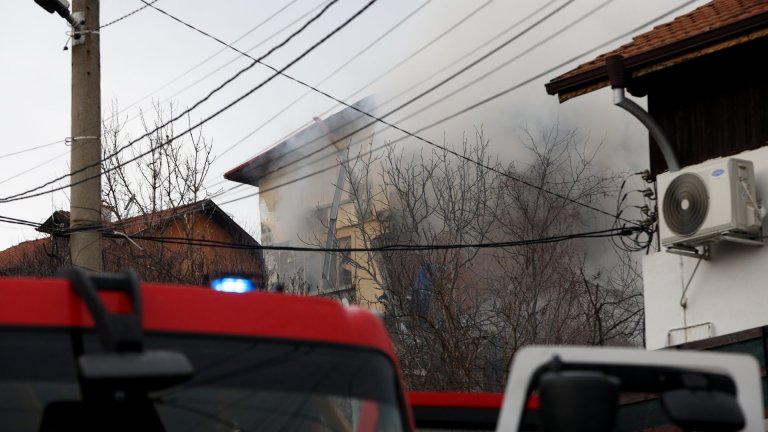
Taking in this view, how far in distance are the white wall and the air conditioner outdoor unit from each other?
0.14m

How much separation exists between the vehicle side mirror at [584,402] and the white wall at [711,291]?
8.70 m

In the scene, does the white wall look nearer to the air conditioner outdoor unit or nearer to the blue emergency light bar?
the air conditioner outdoor unit

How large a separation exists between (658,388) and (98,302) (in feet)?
4.74

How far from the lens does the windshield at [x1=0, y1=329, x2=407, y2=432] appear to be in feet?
9.73

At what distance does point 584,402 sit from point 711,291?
31.4 ft

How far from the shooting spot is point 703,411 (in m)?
2.77

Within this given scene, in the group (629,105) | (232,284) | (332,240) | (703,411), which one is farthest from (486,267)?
(703,411)

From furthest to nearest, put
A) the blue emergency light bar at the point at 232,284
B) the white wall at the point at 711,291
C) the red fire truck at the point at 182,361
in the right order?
the white wall at the point at 711,291
the blue emergency light bar at the point at 232,284
the red fire truck at the point at 182,361

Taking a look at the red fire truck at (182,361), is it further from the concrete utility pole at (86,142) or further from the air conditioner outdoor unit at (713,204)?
the air conditioner outdoor unit at (713,204)

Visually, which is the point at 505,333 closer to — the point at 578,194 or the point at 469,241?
the point at 469,241

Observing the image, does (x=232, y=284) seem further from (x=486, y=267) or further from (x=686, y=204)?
(x=486, y=267)

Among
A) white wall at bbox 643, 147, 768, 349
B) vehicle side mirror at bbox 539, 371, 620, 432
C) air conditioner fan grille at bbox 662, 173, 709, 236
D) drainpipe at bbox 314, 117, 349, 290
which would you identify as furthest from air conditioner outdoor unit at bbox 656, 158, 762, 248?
drainpipe at bbox 314, 117, 349, 290

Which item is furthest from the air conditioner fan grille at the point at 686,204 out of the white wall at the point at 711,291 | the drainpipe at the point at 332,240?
the drainpipe at the point at 332,240

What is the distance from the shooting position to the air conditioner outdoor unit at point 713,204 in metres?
10.8
